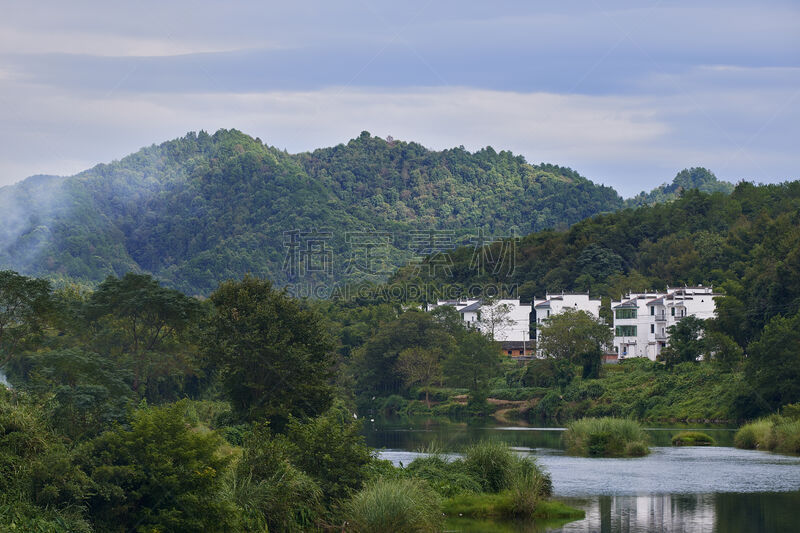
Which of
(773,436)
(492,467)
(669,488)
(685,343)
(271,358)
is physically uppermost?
(685,343)

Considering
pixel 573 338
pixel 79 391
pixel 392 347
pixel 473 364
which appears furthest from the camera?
pixel 392 347

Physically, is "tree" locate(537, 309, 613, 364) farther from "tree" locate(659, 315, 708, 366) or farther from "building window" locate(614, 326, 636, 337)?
"tree" locate(659, 315, 708, 366)

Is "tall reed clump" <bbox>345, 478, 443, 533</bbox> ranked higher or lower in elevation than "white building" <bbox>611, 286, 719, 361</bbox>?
lower

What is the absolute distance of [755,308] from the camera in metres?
77.6

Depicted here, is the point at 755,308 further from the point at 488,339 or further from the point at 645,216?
the point at 645,216

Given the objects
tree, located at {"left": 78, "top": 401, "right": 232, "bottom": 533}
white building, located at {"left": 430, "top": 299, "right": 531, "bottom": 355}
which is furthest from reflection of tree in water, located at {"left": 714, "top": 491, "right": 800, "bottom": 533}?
white building, located at {"left": 430, "top": 299, "right": 531, "bottom": 355}

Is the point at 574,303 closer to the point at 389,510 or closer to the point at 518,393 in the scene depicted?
the point at 518,393

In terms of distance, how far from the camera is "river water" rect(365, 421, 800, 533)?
28.6m

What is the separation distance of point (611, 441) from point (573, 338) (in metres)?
43.0

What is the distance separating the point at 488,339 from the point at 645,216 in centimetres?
3954

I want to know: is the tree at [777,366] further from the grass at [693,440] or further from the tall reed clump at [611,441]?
the tall reed clump at [611,441]

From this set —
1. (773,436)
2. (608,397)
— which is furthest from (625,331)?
(773,436)

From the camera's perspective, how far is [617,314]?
328 feet

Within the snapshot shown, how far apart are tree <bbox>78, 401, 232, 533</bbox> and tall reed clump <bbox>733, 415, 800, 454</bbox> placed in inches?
1502
